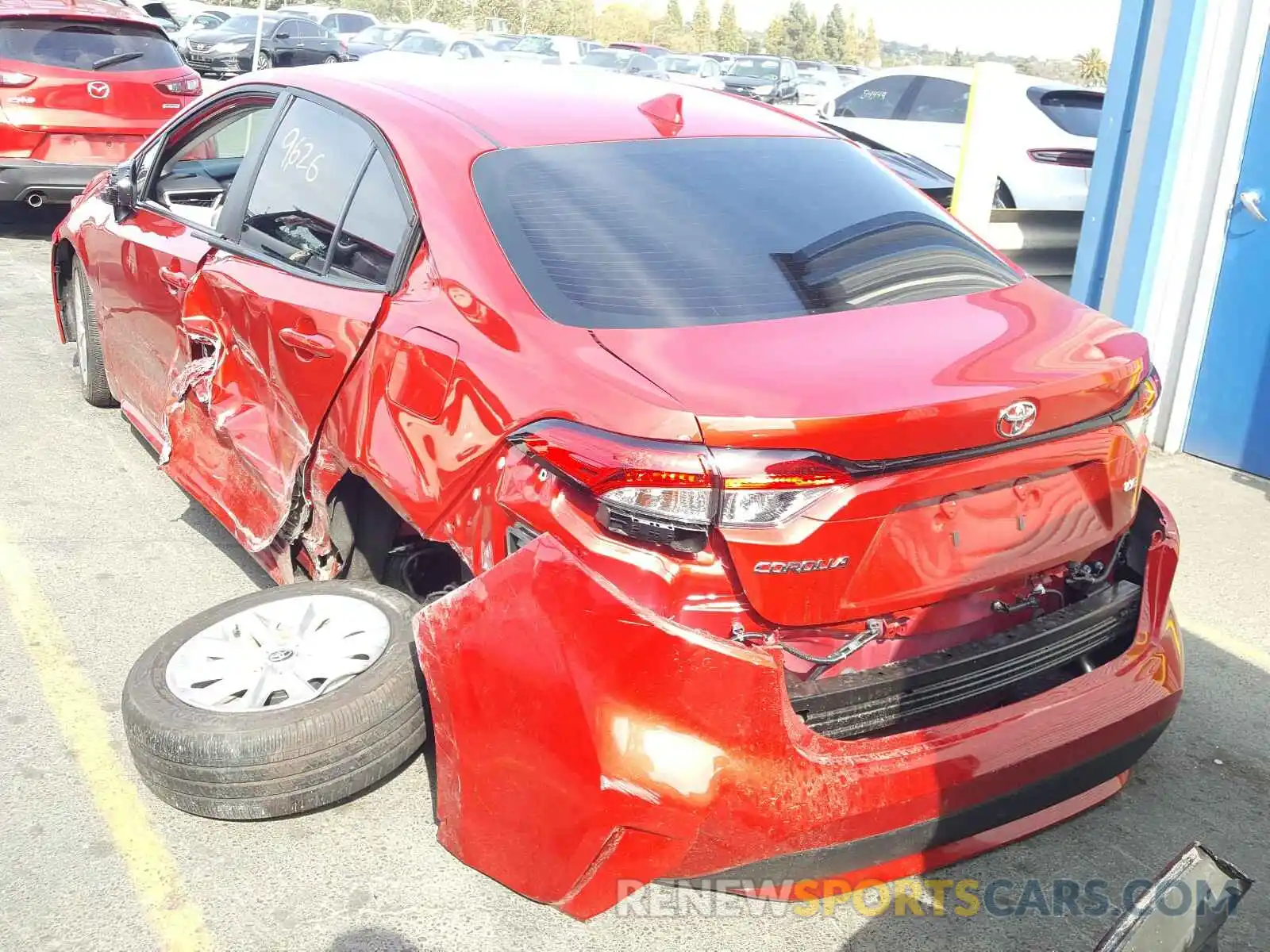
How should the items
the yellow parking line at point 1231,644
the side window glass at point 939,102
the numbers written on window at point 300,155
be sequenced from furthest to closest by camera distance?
1. the side window glass at point 939,102
2. the yellow parking line at point 1231,644
3. the numbers written on window at point 300,155

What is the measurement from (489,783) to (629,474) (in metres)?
0.69

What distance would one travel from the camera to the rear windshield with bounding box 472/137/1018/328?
107 inches

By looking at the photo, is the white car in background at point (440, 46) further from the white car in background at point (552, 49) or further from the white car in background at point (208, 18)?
the white car in background at point (208, 18)

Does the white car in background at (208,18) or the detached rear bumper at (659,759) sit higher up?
the white car in background at (208,18)

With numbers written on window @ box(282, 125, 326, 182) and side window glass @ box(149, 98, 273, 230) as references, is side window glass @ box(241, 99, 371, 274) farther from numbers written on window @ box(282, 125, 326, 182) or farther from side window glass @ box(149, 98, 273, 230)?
side window glass @ box(149, 98, 273, 230)

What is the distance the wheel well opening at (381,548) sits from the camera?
10.9 feet

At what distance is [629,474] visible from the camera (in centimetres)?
223

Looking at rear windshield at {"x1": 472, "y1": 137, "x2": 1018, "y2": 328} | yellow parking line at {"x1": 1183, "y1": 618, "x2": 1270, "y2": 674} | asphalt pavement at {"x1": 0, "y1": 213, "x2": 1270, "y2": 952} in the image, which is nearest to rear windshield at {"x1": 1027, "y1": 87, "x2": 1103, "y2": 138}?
asphalt pavement at {"x1": 0, "y1": 213, "x2": 1270, "y2": 952}

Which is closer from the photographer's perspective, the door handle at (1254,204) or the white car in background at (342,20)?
the door handle at (1254,204)

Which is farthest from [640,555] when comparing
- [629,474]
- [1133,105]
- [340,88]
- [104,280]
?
[1133,105]

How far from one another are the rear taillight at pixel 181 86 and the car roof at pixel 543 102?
6316 mm

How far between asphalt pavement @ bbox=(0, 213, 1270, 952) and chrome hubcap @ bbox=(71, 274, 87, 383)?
157 cm

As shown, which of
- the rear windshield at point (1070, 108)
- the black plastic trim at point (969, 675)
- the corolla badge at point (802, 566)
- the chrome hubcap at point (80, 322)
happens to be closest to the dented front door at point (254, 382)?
the corolla badge at point (802, 566)

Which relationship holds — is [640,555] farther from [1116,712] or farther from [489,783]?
[1116,712]
